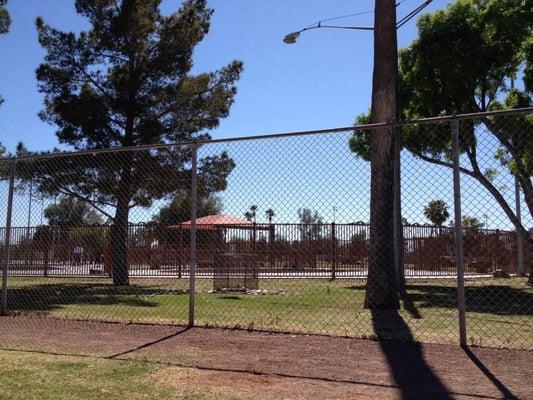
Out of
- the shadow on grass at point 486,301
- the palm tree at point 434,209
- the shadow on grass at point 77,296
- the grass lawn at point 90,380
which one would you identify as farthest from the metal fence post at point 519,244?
the grass lawn at point 90,380

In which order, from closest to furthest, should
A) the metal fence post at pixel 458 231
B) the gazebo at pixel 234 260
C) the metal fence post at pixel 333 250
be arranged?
the metal fence post at pixel 458 231 < the gazebo at pixel 234 260 < the metal fence post at pixel 333 250

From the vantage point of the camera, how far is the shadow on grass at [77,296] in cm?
1113

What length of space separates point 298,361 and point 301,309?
15.0 ft

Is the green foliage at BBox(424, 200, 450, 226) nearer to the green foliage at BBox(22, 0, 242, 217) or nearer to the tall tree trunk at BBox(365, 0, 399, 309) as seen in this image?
the tall tree trunk at BBox(365, 0, 399, 309)

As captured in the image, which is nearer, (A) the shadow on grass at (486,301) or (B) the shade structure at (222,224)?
(A) the shadow on grass at (486,301)

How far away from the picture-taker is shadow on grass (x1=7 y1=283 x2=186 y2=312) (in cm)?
1113

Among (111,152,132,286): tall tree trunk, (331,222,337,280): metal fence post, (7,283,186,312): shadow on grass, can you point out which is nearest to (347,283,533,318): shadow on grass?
(331,222,337,280): metal fence post

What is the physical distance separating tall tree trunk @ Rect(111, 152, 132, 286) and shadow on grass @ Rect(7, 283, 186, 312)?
357 millimetres

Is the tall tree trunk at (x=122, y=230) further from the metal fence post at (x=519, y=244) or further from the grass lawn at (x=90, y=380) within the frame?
the metal fence post at (x=519, y=244)

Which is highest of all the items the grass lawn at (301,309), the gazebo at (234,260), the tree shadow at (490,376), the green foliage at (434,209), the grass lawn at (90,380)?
the green foliage at (434,209)

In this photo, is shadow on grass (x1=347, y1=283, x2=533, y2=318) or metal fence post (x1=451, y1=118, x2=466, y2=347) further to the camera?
shadow on grass (x1=347, y1=283, x2=533, y2=318)

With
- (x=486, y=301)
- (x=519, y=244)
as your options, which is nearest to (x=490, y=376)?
(x=486, y=301)

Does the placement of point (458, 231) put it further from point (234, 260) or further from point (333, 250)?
point (333, 250)

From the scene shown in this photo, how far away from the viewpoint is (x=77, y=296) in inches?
514
